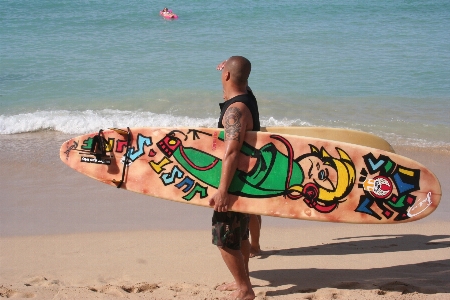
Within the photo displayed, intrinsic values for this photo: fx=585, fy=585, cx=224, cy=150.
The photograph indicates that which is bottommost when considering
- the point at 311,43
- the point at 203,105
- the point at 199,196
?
the point at 199,196

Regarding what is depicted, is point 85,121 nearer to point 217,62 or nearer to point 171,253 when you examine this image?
point 217,62

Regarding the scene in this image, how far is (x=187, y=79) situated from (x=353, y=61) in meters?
4.67

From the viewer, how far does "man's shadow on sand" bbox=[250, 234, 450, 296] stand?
4.05 metres

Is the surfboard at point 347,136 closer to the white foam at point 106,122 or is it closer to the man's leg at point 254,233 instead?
the man's leg at point 254,233

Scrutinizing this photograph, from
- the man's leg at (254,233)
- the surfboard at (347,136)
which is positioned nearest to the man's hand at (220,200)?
the man's leg at (254,233)

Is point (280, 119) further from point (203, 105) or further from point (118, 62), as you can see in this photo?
point (118, 62)

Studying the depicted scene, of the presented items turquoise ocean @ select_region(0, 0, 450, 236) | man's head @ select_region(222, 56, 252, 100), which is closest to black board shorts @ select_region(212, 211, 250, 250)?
man's head @ select_region(222, 56, 252, 100)

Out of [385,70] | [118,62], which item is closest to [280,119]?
[385,70]

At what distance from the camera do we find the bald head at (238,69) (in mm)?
3607

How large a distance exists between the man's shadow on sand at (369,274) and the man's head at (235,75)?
56.1 inches

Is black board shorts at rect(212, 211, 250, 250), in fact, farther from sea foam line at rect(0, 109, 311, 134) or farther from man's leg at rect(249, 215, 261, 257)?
sea foam line at rect(0, 109, 311, 134)

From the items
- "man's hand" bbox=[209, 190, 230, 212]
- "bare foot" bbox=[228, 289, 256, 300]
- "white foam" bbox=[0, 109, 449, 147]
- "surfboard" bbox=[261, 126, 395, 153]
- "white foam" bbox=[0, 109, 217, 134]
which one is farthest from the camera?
"white foam" bbox=[0, 109, 217, 134]

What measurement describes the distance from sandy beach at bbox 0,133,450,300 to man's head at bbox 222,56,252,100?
1.40m

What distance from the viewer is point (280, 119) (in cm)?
1068
